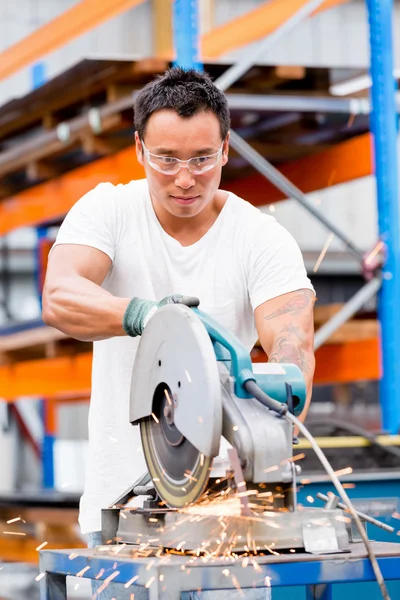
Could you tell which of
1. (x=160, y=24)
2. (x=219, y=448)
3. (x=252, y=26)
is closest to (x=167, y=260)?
(x=219, y=448)

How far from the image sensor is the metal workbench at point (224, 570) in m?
1.78

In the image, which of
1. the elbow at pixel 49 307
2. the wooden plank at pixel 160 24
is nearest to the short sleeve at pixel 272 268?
the elbow at pixel 49 307

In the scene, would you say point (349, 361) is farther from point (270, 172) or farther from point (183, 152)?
point (183, 152)

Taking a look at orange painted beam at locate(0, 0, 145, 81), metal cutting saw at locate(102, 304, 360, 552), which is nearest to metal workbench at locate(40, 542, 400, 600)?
metal cutting saw at locate(102, 304, 360, 552)

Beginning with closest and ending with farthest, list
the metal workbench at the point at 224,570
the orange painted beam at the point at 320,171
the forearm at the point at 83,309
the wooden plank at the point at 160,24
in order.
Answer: the metal workbench at the point at 224,570 → the forearm at the point at 83,309 → the orange painted beam at the point at 320,171 → the wooden plank at the point at 160,24

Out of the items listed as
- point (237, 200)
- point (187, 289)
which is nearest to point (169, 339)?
point (187, 289)

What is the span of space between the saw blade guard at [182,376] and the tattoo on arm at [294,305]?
47cm

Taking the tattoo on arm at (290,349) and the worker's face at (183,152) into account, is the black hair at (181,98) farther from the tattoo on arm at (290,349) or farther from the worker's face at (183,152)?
the tattoo on arm at (290,349)

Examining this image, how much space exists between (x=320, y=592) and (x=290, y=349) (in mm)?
541

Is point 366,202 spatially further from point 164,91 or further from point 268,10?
point 164,91

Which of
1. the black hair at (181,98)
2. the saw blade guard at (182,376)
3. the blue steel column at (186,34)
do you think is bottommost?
the saw blade guard at (182,376)

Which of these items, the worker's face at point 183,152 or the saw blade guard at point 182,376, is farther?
the worker's face at point 183,152

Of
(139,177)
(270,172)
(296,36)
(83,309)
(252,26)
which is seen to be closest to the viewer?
(83,309)

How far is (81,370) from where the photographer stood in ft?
18.7
